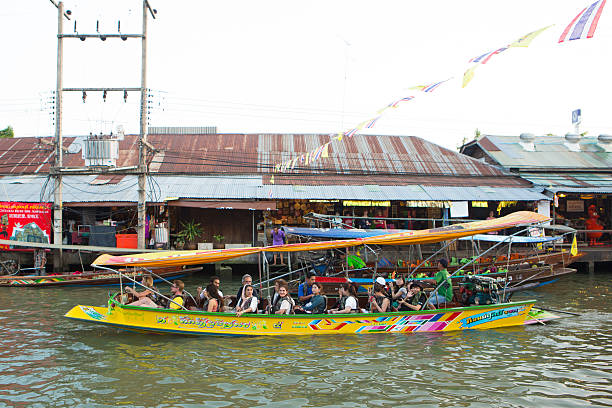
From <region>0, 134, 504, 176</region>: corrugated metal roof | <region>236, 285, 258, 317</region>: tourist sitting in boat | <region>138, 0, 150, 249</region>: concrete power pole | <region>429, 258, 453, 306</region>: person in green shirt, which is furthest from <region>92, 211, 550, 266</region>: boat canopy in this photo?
<region>0, 134, 504, 176</region>: corrugated metal roof

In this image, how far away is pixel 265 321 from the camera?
11180 millimetres

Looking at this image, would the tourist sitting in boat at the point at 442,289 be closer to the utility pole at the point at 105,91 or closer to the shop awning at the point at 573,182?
the utility pole at the point at 105,91

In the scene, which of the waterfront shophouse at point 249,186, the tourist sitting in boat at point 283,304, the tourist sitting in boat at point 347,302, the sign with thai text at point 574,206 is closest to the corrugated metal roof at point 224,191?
the waterfront shophouse at point 249,186

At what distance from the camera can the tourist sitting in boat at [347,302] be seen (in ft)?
38.4

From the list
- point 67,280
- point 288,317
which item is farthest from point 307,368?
point 67,280

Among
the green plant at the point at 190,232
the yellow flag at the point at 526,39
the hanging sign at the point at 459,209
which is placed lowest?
the green plant at the point at 190,232

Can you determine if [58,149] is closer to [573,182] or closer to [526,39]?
[526,39]

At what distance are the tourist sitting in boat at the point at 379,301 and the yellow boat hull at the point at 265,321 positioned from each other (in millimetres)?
285

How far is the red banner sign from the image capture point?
20.0 m

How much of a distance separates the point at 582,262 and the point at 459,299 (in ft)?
42.4

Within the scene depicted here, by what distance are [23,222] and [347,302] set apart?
15.2 m

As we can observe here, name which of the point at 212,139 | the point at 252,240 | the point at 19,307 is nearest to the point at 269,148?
the point at 212,139

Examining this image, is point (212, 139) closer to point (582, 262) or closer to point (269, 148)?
point (269, 148)

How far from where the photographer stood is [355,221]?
23.0 m
